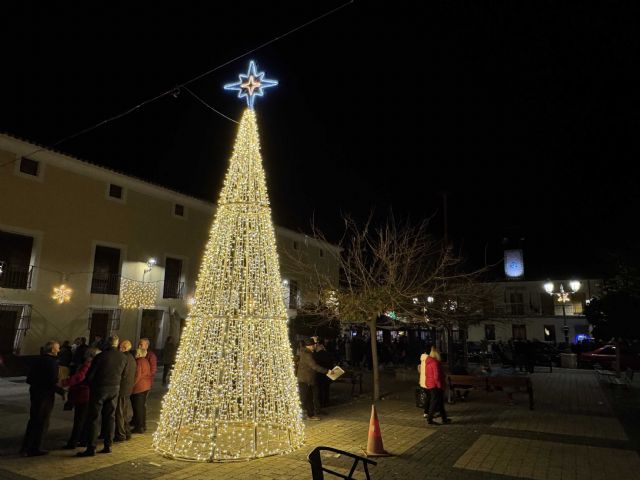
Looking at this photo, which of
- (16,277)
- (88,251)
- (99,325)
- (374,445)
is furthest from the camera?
(99,325)

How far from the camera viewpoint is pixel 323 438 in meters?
7.39

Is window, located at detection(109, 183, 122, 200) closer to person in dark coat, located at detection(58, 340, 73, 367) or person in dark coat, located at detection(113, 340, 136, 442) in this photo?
person in dark coat, located at detection(58, 340, 73, 367)

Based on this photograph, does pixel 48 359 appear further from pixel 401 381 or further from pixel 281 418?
pixel 401 381

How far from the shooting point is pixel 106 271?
18344mm

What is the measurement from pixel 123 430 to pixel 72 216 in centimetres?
1281

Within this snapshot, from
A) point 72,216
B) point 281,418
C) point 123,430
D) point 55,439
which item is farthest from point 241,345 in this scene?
point 72,216

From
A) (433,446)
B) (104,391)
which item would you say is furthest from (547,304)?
(104,391)

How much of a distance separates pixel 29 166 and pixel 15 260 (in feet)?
11.4

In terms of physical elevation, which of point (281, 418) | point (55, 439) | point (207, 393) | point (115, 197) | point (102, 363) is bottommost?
point (55, 439)

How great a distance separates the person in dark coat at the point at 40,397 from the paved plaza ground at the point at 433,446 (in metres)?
0.22

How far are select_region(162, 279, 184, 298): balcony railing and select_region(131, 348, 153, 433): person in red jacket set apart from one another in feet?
44.7

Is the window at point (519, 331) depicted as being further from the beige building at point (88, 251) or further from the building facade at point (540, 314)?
the beige building at point (88, 251)

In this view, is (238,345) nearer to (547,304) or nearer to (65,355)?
(65,355)

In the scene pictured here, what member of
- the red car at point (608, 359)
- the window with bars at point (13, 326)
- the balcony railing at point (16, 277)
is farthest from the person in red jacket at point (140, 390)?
the red car at point (608, 359)
